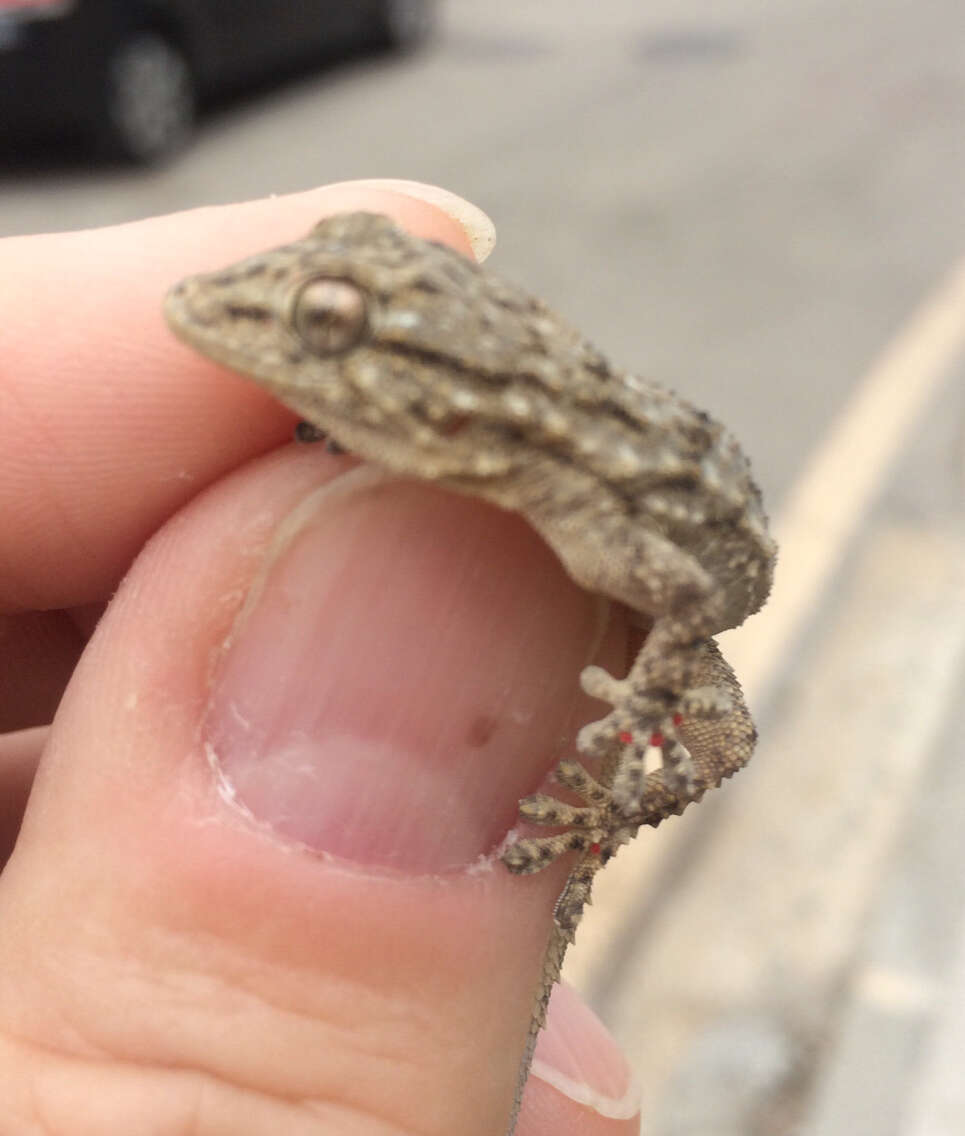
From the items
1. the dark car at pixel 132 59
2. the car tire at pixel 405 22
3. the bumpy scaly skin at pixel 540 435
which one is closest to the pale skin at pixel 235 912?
the bumpy scaly skin at pixel 540 435

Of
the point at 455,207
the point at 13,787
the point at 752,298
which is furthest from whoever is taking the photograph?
the point at 752,298

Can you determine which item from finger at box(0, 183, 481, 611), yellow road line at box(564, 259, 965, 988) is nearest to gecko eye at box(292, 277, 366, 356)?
finger at box(0, 183, 481, 611)

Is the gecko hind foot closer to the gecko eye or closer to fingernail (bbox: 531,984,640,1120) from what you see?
fingernail (bbox: 531,984,640,1120)

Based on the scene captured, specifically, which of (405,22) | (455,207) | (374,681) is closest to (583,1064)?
(374,681)

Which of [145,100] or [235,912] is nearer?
[235,912]

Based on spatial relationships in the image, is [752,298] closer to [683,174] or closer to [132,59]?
[683,174]

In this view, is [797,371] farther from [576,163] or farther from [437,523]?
[437,523]
